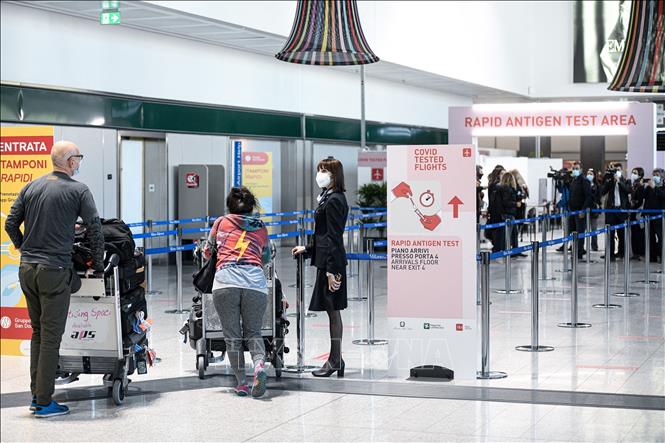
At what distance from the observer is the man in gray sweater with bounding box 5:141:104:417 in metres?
6.21

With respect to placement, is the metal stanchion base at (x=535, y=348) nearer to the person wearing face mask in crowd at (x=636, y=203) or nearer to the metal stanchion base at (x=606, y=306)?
the metal stanchion base at (x=606, y=306)

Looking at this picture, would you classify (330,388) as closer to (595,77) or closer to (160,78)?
(160,78)

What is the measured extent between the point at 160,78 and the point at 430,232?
36.1 feet

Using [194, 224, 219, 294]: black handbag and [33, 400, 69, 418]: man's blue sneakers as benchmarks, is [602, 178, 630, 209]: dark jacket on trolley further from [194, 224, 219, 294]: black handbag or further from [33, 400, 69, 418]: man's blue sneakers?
[33, 400, 69, 418]: man's blue sneakers

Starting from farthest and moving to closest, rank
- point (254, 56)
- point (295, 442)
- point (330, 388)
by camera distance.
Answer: point (254, 56) < point (330, 388) < point (295, 442)

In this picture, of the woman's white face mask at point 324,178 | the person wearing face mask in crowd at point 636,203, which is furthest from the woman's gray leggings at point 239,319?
the person wearing face mask in crowd at point 636,203

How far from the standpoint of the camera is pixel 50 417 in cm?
661

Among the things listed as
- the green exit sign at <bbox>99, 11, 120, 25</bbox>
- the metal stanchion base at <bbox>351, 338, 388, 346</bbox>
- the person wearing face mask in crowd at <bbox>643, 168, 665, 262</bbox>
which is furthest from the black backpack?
the person wearing face mask in crowd at <bbox>643, 168, 665, 262</bbox>

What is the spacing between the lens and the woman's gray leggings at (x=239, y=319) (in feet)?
24.5

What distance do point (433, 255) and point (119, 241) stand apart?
8.10ft

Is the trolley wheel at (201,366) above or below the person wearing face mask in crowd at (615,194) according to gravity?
below

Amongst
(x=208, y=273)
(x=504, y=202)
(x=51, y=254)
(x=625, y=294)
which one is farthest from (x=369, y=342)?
(x=504, y=202)

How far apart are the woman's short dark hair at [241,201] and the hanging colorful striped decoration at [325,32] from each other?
21.0ft

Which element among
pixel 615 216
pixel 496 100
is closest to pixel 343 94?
pixel 496 100
